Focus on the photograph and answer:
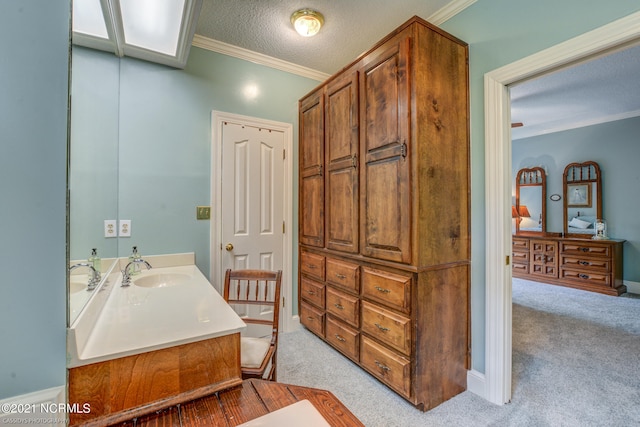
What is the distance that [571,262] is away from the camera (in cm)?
439

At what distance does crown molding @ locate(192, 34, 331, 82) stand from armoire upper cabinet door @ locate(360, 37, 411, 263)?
1.14 meters

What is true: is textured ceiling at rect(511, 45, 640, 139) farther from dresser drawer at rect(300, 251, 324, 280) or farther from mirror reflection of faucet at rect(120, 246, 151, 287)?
mirror reflection of faucet at rect(120, 246, 151, 287)

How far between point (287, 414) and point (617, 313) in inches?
176

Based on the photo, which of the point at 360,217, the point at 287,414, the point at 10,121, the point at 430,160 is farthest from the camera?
the point at 360,217

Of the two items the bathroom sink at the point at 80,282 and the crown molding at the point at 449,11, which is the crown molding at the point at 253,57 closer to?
the crown molding at the point at 449,11

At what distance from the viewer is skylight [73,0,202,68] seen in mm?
1299

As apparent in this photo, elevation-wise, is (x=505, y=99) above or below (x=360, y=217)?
above

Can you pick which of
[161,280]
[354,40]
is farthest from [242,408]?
[354,40]

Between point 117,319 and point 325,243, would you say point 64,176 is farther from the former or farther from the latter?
point 325,243

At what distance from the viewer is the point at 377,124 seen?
1.95 meters

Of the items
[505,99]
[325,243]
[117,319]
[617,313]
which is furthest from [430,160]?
[617,313]

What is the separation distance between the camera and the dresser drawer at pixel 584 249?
4020mm

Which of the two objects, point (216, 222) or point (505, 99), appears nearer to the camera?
point (505, 99)

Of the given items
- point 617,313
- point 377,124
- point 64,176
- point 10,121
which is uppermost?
point 377,124
